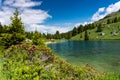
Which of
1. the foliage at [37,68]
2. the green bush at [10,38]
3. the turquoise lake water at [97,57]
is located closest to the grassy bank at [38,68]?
the foliage at [37,68]

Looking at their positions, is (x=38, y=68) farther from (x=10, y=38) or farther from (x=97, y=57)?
(x=97, y=57)

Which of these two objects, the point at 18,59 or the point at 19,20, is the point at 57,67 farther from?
the point at 19,20

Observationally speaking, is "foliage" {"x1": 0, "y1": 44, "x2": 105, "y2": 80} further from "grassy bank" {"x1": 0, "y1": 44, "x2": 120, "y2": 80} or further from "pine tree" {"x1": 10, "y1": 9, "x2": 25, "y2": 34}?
"pine tree" {"x1": 10, "y1": 9, "x2": 25, "y2": 34}

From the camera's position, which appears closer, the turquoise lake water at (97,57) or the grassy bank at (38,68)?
the grassy bank at (38,68)

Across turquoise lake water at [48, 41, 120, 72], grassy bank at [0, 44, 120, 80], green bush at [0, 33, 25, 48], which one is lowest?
turquoise lake water at [48, 41, 120, 72]

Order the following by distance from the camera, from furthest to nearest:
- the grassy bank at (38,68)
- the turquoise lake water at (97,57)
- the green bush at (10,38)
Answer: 1. the turquoise lake water at (97,57)
2. the green bush at (10,38)
3. the grassy bank at (38,68)

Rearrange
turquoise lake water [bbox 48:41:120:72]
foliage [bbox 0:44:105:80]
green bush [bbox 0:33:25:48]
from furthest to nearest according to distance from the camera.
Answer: turquoise lake water [bbox 48:41:120:72] → green bush [bbox 0:33:25:48] → foliage [bbox 0:44:105:80]

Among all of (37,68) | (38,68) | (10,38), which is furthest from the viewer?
(10,38)

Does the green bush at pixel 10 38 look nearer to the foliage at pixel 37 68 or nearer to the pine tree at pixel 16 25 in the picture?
the pine tree at pixel 16 25

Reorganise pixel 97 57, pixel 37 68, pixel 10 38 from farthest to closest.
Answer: pixel 97 57 → pixel 10 38 → pixel 37 68

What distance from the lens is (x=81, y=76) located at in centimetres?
1725

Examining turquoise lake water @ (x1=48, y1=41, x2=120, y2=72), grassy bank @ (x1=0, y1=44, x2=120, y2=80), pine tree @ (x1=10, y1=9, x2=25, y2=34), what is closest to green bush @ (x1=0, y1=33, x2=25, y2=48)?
pine tree @ (x1=10, y1=9, x2=25, y2=34)

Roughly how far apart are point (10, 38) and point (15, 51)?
1336 cm

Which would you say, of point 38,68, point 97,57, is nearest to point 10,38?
point 38,68
